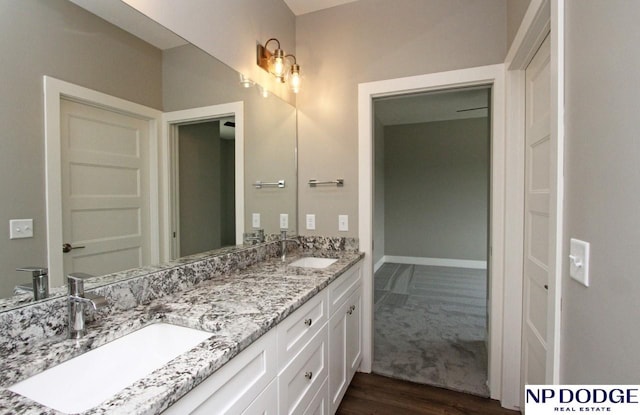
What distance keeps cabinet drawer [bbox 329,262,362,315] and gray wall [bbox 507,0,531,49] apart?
1677 millimetres

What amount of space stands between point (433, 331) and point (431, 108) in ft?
11.4

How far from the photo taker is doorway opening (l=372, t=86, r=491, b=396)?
14.0 ft

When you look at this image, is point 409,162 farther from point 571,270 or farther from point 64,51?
point 64,51

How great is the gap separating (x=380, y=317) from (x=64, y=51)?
10.5 ft

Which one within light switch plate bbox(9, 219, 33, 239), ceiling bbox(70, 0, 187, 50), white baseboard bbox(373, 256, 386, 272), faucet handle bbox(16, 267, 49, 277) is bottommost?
white baseboard bbox(373, 256, 386, 272)

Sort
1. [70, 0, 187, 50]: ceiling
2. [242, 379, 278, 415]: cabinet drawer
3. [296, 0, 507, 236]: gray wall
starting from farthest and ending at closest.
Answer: [296, 0, 507, 236]: gray wall < [70, 0, 187, 50]: ceiling < [242, 379, 278, 415]: cabinet drawer

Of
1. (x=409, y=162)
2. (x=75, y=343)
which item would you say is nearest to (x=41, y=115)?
(x=75, y=343)

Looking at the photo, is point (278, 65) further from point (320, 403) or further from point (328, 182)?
point (320, 403)

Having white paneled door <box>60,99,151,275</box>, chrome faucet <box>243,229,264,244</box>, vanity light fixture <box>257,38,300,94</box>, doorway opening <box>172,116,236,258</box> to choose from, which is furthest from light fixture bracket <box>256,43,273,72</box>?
chrome faucet <box>243,229,264,244</box>

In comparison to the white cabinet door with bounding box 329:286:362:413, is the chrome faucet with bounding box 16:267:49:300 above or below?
above

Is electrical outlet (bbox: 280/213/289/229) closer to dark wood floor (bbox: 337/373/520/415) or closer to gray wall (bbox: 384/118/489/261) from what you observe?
dark wood floor (bbox: 337/373/520/415)

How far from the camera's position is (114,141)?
3.80 ft

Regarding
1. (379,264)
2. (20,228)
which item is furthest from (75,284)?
(379,264)

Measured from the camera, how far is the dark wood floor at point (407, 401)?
6.06ft
